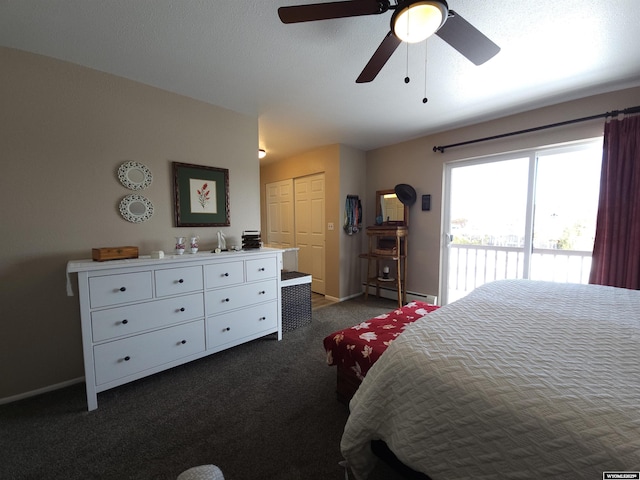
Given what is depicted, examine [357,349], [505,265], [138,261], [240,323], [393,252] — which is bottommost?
[240,323]

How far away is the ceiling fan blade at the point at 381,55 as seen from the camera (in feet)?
4.41

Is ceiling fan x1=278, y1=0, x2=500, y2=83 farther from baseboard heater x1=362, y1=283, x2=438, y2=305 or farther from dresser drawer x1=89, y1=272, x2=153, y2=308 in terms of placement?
baseboard heater x1=362, y1=283, x2=438, y2=305

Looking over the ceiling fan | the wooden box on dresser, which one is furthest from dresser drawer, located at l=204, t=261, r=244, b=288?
the ceiling fan

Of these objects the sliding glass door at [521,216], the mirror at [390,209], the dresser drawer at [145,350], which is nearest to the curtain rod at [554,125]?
the sliding glass door at [521,216]

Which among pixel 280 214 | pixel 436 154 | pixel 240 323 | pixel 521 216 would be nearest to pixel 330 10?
pixel 240 323

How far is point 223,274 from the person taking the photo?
2.24 meters

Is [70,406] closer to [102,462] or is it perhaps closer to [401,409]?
[102,462]

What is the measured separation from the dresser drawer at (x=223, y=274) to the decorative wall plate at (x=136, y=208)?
2.39 ft

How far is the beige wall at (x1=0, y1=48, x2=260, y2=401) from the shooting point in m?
1.72

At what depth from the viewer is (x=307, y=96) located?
7.91ft

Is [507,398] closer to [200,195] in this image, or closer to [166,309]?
[166,309]

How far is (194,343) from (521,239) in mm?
3586

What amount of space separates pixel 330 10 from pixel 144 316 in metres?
2.21

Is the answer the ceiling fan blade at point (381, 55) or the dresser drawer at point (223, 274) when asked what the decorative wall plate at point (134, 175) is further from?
the ceiling fan blade at point (381, 55)
